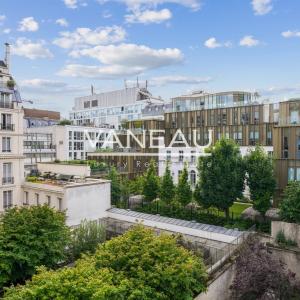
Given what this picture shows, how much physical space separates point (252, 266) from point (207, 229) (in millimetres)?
6866

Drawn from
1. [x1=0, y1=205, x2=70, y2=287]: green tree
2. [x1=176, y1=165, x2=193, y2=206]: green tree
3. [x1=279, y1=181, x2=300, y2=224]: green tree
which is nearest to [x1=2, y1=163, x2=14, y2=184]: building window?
[x1=0, y1=205, x2=70, y2=287]: green tree

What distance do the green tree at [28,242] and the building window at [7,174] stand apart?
36.9 feet

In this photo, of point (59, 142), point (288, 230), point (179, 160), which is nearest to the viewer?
point (288, 230)

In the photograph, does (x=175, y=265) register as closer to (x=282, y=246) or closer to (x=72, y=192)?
(x=282, y=246)

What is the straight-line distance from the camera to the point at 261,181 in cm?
2820

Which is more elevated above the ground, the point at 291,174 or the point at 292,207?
the point at 291,174

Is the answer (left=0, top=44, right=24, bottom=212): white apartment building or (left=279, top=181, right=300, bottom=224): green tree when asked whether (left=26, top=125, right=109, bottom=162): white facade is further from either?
(left=279, top=181, right=300, bottom=224): green tree

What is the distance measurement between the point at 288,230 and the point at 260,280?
25.2 feet

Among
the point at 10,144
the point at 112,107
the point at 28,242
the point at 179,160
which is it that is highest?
the point at 112,107

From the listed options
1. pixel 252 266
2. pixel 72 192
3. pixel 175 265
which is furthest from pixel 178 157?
pixel 175 265

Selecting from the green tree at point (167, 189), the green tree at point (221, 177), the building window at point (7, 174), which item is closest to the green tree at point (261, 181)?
the green tree at point (221, 177)

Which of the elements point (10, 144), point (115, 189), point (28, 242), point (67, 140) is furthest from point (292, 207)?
point (67, 140)

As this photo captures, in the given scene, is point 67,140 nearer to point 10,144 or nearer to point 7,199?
point 10,144

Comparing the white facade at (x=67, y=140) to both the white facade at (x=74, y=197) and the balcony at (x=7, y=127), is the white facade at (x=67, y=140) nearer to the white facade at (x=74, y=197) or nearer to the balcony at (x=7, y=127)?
the balcony at (x=7, y=127)
